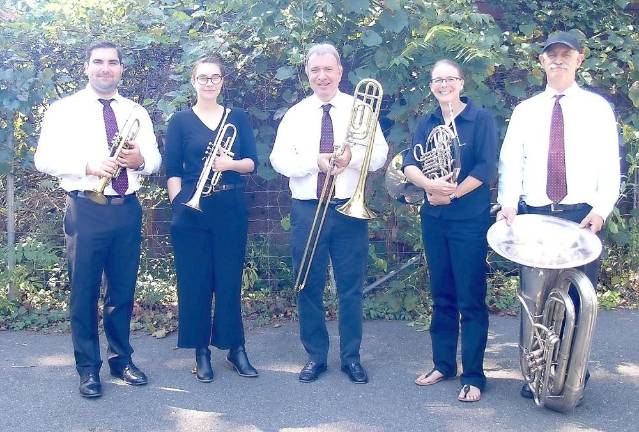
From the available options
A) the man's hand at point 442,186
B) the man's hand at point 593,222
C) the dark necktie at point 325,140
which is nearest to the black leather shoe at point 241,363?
the dark necktie at point 325,140

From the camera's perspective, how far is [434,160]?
169 inches

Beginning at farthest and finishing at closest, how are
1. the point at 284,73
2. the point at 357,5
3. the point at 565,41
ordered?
1. the point at 284,73
2. the point at 357,5
3. the point at 565,41

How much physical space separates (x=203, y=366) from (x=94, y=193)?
1331mm

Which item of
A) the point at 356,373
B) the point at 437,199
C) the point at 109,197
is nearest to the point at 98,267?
the point at 109,197

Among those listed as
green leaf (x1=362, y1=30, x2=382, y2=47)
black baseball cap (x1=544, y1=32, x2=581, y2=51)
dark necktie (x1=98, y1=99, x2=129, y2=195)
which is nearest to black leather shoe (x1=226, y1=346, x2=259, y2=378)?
dark necktie (x1=98, y1=99, x2=129, y2=195)

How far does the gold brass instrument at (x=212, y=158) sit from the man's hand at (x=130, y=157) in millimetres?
380

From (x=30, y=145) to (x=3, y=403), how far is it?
2476 millimetres

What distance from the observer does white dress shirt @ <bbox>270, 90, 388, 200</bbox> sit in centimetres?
463

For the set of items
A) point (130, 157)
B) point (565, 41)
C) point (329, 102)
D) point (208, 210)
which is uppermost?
point (565, 41)

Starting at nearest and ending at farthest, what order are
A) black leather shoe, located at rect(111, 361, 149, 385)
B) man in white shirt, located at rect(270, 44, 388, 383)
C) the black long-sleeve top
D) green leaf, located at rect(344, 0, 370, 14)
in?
the black long-sleeve top → man in white shirt, located at rect(270, 44, 388, 383) → black leather shoe, located at rect(111, 361, 149, 385) → green leaf, located at rect(344, 0, 370, 14)

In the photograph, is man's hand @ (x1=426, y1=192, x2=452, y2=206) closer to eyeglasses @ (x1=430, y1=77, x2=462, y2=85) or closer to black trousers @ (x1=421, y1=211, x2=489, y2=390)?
black trousers @ (x1=421, y1=211, x2=489, y2=390)

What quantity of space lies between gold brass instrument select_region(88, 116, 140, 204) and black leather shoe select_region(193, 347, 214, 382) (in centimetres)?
120

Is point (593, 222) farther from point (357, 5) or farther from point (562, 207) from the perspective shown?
point (357, 5)

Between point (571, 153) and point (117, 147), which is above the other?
point (571, 153)
